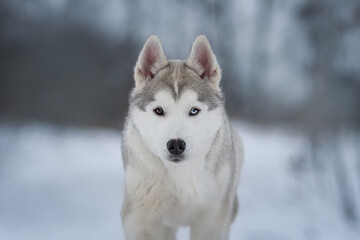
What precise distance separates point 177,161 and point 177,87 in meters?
0.61

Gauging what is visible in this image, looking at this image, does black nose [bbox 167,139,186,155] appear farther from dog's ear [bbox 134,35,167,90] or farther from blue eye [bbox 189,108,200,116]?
dog's ear [bbox 134,35,167,90]

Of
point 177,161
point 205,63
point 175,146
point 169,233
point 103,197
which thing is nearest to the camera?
point 175,146

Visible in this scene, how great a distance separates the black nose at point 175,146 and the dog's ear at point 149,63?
0.80 m

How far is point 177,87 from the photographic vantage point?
3.35 metres

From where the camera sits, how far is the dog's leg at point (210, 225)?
3479 mm

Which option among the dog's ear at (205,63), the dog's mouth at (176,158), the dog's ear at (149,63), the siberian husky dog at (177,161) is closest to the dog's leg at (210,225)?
the siberian husky dog at (177,161)

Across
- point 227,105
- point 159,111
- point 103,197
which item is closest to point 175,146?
point 159,111

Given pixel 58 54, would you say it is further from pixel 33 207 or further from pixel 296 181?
pixel 296 181

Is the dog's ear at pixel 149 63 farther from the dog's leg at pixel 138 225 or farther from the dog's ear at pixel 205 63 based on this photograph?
the dog's leg at pixel 138 225

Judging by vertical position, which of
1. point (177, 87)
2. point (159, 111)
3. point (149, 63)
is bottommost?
point (159, 111)

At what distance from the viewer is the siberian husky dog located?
328cm

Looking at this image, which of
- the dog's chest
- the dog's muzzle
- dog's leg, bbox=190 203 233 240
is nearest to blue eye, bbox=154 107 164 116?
the dog's muzzle

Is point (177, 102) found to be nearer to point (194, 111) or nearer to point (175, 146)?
point (194, 111)

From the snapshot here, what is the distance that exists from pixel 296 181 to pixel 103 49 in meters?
7.09
